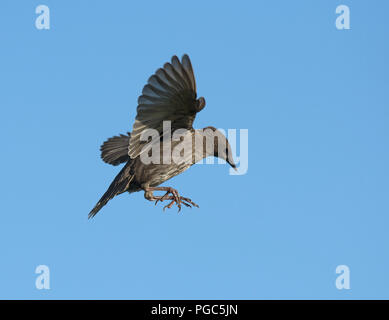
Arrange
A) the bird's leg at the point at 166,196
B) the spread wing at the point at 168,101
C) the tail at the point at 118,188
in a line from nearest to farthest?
the spread wing at the point at 168,101 → the bird's leg at the point at 166,196 → the tail at the point at 118,188

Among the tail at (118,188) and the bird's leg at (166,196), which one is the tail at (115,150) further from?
the bird's leg at (166,196)

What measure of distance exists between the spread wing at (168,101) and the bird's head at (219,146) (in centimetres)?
53

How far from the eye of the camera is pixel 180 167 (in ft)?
26.9

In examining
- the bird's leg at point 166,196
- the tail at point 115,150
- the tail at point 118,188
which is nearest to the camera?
the bird's leg at point 166,196

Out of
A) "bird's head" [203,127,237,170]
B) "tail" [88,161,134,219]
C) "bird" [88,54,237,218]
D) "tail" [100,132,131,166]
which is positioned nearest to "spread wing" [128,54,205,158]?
"bird" [88,54,237,218]

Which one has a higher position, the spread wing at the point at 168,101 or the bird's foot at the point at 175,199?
the spread wing at the point at 168,101

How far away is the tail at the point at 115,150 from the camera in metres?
9.80

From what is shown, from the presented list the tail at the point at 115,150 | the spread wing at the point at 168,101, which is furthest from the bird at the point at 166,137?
the tail at the point at 115,150

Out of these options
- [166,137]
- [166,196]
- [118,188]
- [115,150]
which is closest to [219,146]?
[166,137]

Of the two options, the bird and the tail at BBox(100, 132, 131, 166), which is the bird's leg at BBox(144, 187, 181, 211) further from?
the tail at BBox(100, 132, 131, 166)
